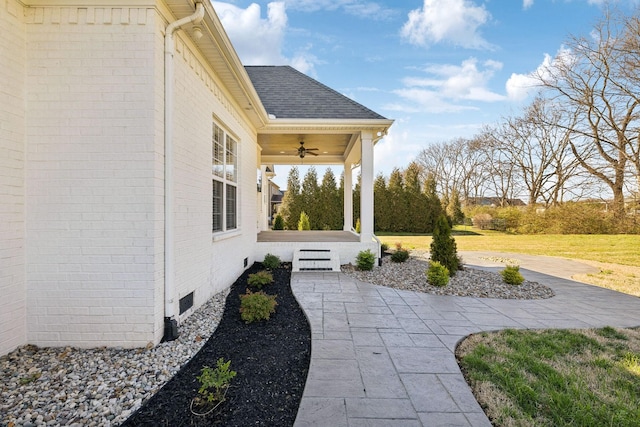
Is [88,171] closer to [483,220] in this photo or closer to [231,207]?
[231,207]

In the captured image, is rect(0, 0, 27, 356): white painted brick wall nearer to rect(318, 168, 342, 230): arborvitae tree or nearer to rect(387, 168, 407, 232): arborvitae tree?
rect(318, 168, 342, 230): arborvitae tree

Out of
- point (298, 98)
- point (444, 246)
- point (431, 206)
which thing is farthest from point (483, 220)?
point (298, 98)

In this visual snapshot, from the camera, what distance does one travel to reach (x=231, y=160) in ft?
19.9

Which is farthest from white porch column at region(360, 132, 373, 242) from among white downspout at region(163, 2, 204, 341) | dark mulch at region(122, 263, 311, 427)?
white downspout at region(163, 2, 204, 341)

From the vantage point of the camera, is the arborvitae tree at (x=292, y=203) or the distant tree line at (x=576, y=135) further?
the arborvitae tree at (x=292, y=203)

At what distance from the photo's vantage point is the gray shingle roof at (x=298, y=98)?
7.31 metres

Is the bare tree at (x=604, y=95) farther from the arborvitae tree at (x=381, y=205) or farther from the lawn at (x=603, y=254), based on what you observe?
the arborvitae tree at (x=381, y=205)

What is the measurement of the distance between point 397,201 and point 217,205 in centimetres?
1626

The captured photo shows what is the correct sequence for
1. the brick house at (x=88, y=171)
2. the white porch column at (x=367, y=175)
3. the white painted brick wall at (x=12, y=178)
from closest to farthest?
the white painted brick wall at (x=12, y=178)
the brick house at (x=88, y=171)
the white porch column at (x=367, y=175)

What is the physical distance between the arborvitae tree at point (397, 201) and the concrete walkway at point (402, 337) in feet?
43.0

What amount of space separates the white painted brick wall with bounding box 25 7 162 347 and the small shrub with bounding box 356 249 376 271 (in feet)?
15.9

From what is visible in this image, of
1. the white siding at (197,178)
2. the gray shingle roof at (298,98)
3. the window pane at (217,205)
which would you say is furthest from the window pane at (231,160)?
the gray shingle roof at (298,98)

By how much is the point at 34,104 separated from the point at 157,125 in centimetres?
123

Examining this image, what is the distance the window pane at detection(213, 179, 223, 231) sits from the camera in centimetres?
510
